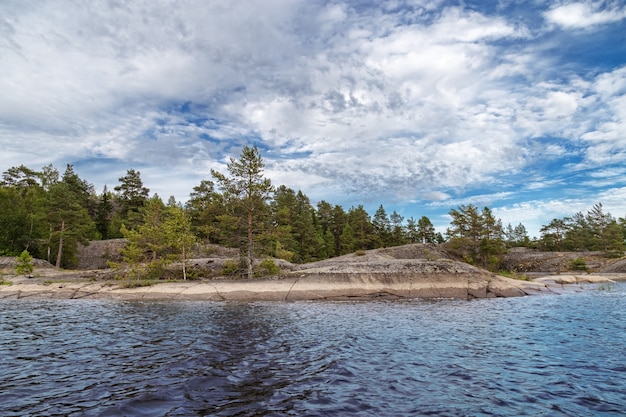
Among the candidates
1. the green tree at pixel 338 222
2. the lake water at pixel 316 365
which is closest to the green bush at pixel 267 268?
the lake water at pixel 316 365

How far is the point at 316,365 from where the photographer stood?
12500mm

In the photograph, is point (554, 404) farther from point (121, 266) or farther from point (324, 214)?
point (324, 214)

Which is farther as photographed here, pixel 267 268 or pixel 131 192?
pixel 131 192

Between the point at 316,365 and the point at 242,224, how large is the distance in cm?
3106

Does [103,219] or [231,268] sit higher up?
[103,219]

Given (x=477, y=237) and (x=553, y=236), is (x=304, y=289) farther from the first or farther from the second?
(x=553, y=236)

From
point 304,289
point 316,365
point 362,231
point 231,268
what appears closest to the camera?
point 316,365

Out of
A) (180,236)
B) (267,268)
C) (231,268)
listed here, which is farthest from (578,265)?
(180,236)

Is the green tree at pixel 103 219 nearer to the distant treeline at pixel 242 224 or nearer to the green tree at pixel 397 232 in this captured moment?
the distant treeline at pixel 242 224

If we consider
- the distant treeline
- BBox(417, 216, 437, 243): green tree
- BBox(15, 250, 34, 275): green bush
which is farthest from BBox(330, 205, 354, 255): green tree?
BBox(15, 250, 34, 275): green bush

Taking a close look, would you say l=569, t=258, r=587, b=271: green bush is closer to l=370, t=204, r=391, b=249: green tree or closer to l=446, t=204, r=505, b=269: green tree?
l=446, t=204, r=505, b=269: green tree

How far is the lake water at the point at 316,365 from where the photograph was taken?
28.9 feet

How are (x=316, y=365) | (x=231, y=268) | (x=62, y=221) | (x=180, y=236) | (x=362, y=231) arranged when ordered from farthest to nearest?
1. (x=362, y=231)
2. (x=62, y=221)
3. (x=231, y=268)
4. (x=180, y=236)
5. (x=316, y=365)

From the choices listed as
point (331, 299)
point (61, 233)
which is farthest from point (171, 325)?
point (61, 233)
